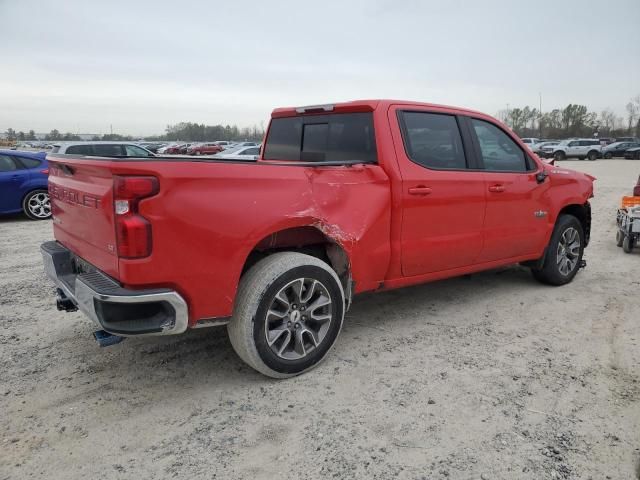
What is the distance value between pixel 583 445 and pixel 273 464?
1.61 metres

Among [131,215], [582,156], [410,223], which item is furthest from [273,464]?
[582,156]

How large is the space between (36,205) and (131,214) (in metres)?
8.90

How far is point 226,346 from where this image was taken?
3928 mm

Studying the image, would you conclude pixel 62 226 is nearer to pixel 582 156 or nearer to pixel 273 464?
pixel 273 464

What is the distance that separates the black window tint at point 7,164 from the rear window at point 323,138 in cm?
734

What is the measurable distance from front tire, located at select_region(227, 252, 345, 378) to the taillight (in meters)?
0.74

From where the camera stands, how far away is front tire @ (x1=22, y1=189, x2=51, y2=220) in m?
10.1

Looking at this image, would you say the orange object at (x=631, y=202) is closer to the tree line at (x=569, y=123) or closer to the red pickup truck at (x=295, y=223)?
the red pickup truck at (x=295, y=223)

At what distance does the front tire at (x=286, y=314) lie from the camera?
10.2 ft

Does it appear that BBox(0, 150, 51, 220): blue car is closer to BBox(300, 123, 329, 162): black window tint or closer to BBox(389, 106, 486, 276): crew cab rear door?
BBox(300, 123, 329, 162): black window tint

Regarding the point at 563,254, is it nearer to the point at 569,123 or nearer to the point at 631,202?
the point at 631,202

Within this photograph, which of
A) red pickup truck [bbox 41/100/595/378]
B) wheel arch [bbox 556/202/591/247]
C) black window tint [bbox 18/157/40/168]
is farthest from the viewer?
black window tint [bbox 18/157/40/168]

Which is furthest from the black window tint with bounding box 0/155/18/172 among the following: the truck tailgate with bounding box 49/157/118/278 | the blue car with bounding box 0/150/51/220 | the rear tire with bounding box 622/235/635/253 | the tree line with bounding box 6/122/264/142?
the tree line with bounding box 6/122/264/142

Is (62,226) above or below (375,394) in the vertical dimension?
above
